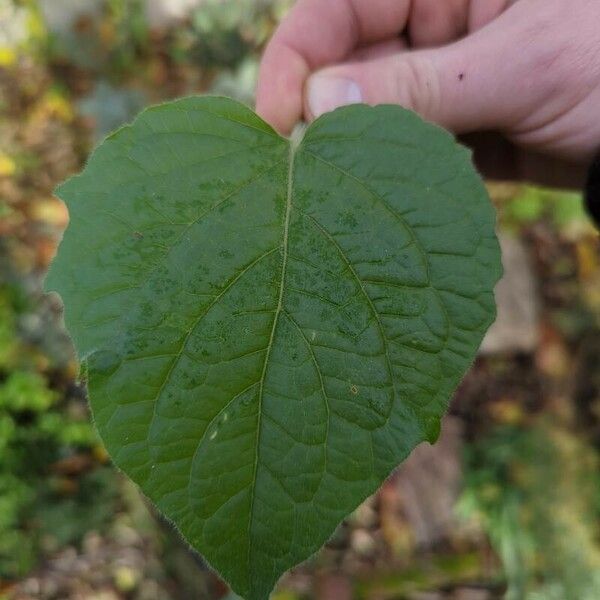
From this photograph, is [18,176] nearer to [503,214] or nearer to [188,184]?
[503,214]

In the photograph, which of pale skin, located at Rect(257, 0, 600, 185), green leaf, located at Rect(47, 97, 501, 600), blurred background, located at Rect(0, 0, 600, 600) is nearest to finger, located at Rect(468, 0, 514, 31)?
pale skin, located at Rect(257, 0, 600, 185)

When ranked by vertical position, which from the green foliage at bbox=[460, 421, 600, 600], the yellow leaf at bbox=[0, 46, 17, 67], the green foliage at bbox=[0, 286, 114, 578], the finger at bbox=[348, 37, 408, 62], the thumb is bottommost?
the green foliage at bbox=[460, 421, 600, 600]

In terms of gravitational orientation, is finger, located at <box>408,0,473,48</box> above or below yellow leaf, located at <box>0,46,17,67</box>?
below

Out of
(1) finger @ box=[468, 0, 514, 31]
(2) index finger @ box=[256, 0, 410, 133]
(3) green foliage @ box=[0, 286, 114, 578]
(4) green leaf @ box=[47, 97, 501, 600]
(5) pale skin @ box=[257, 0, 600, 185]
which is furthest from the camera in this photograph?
(3) green foliage @ box=[0, 286, 114, 578]

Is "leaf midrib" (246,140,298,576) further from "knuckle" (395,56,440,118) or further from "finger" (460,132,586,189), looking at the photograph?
"finger" (460,132,586,189)

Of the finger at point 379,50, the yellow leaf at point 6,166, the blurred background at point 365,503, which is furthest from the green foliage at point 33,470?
the finger at point 379,50

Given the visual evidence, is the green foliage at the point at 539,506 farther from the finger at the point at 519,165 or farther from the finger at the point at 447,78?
the finger at the point at 447,78

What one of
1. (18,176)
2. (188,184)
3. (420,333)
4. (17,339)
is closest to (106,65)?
(18,176)

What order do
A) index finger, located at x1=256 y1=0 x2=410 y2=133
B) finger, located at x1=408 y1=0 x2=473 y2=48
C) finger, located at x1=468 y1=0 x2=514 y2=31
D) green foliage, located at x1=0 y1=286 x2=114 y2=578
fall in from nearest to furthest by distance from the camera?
index finger, located at x1=256 y1=0 x2=410 y2=133 → finger, located at x1=468 y1=0 x2=514 y2=31 → finger, located at x1=408 y1=0 x2=473 y2=48 → green foliage, located at x1=0 y1=286 x2=114 y2=578
